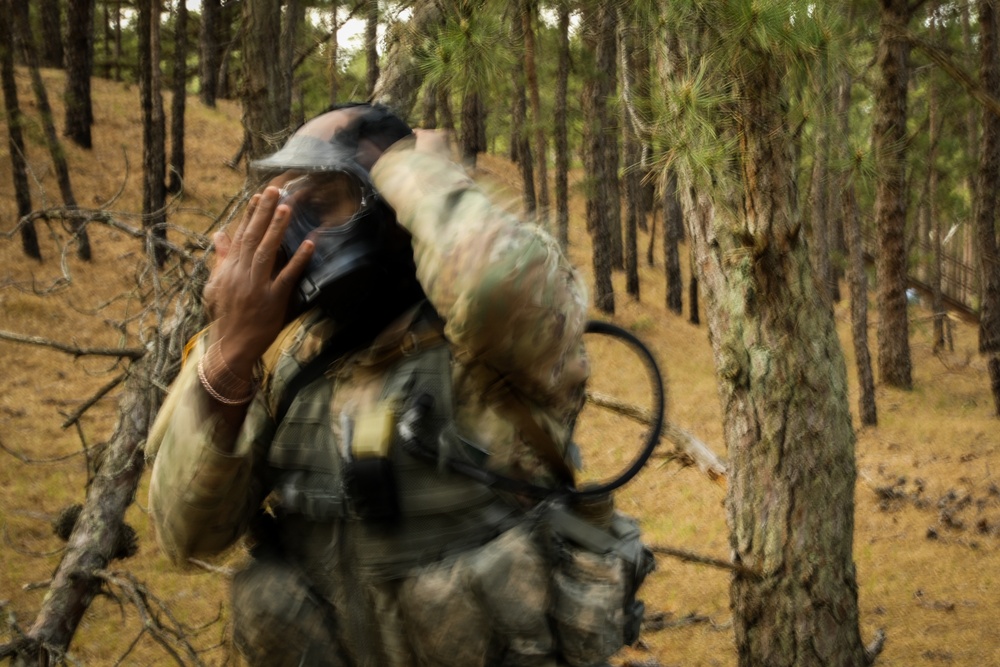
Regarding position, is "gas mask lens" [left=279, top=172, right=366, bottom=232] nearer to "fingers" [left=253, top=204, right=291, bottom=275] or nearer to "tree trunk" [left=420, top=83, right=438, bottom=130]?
"fingers" [left=253, top=204, right=291, bottom=275]

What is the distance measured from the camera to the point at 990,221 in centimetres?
1146

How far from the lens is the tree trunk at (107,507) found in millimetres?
3680

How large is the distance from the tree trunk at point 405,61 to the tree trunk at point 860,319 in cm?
876

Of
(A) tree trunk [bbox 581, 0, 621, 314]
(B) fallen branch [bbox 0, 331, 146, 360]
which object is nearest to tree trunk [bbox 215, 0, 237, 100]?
(A) tree trunk [bbox 581, 0, 621, 314]

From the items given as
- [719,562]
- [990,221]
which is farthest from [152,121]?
[719,562]

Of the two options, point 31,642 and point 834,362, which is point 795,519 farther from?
point 31,642

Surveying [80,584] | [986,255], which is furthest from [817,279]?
[986,255]

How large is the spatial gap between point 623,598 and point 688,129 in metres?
2.04

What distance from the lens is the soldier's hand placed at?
1.47 metres

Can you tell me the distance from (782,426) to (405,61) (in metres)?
2.52

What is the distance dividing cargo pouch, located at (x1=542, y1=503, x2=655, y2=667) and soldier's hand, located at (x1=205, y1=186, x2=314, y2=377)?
22.5 inches

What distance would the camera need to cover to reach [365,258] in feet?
5.11

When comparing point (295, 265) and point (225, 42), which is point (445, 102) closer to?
point (295, 265)

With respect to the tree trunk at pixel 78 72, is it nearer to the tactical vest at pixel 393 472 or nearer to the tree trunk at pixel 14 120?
the tree trunk at pixel 14 120
